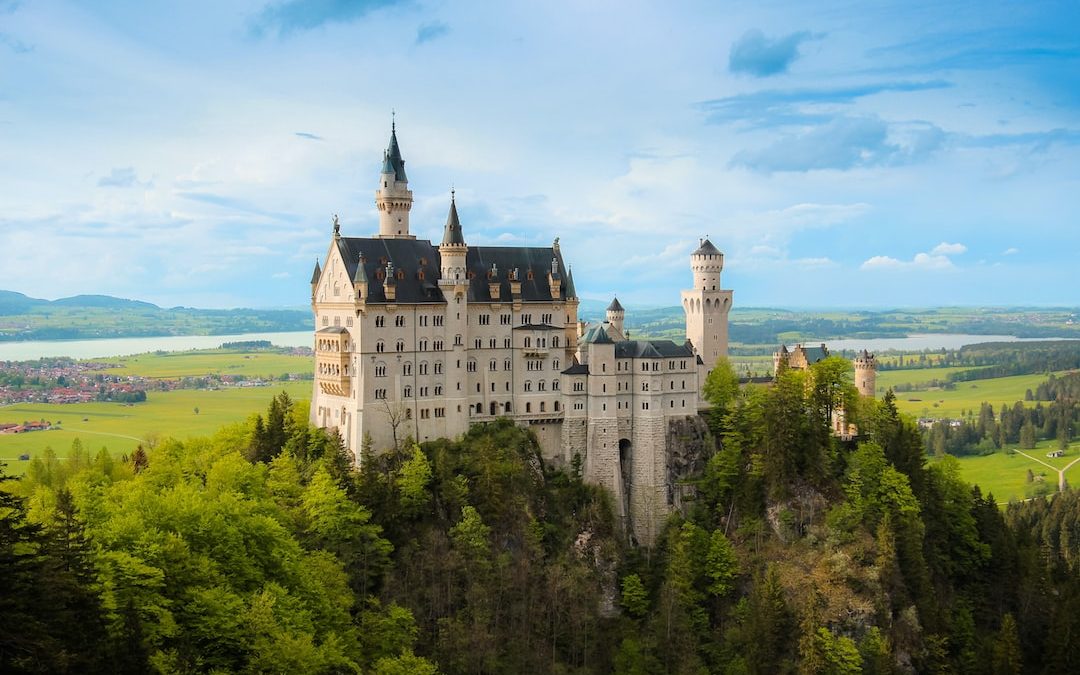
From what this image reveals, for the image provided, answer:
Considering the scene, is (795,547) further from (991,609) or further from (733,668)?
(991,609)

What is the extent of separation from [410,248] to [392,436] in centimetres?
1566

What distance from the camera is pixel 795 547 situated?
298 feet

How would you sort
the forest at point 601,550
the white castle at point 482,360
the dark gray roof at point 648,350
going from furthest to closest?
the dark gray roof at point 648,350 → the white castle at point 482,360 → the forest at point 601,550

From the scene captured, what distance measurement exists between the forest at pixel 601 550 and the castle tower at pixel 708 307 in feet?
22.2

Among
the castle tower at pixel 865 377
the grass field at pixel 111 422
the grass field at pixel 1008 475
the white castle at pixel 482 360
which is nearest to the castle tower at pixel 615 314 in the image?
the white castle at pixel 482 360

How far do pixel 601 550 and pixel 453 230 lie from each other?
93.8 feet

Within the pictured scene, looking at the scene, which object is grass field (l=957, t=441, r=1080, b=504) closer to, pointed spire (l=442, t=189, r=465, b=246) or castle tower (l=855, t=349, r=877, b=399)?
castle tower (l=855, t=349, r=877, b=399)

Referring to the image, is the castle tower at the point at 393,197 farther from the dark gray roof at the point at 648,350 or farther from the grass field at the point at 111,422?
the grass field at the point at 111,422

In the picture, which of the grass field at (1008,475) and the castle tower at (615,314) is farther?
the grass field at (1008,475)

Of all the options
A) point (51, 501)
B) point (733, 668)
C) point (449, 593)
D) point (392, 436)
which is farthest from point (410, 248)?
point (733, 668)

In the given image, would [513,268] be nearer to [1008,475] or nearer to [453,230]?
[453,230]

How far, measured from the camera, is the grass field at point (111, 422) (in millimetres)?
141500

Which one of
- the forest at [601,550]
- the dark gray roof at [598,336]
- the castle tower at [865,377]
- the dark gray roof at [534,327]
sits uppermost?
the dark gray roof at [534,327]

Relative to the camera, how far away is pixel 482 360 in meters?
94.2
